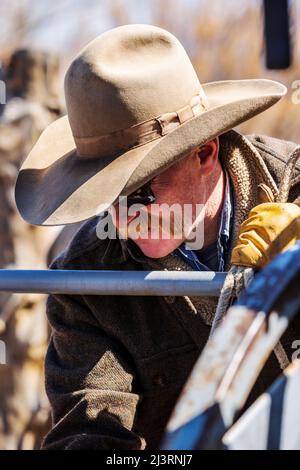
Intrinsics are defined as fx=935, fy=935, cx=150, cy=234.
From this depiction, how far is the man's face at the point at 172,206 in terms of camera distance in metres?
2.25

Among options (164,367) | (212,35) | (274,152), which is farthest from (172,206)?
(212,35)

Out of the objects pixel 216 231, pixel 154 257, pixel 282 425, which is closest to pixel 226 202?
pixel 216 231

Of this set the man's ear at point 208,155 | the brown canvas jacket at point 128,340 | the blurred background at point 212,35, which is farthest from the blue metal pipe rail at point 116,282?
the blurred background at point 212,35

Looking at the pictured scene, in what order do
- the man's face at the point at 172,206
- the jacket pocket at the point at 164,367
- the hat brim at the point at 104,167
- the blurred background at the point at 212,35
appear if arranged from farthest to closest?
the blurred background at the point at 212,35
the jacket pocket at the point at 164,367
the man's face at the point at 172,206
the hat brim at the point at 104,167

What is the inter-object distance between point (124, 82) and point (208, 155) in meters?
0.33

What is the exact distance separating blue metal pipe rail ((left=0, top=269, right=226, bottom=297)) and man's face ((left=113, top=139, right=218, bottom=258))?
0.98 feet

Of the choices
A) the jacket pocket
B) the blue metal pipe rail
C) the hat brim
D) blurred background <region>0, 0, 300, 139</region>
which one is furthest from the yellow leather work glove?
blurred background <region>0, 0, 300, 139</region>

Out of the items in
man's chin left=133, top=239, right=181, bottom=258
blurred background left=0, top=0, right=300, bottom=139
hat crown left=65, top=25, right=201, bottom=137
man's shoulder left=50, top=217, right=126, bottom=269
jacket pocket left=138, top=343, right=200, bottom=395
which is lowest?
blurred background left=0, top=0, right=300, bottom=139

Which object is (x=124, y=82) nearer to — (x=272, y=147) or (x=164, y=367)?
(x=272, y=147)

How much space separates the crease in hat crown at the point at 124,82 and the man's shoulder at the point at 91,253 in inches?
13.7

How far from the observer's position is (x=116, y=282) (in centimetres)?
192

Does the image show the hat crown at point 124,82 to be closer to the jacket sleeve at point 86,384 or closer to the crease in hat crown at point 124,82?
the crease in hat crown at point 124,82

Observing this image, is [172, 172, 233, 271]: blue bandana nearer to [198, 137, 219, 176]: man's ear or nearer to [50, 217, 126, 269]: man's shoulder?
[198, 137, 219, 176]: man's ear

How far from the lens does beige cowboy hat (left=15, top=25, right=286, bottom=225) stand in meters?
A: 2.10
